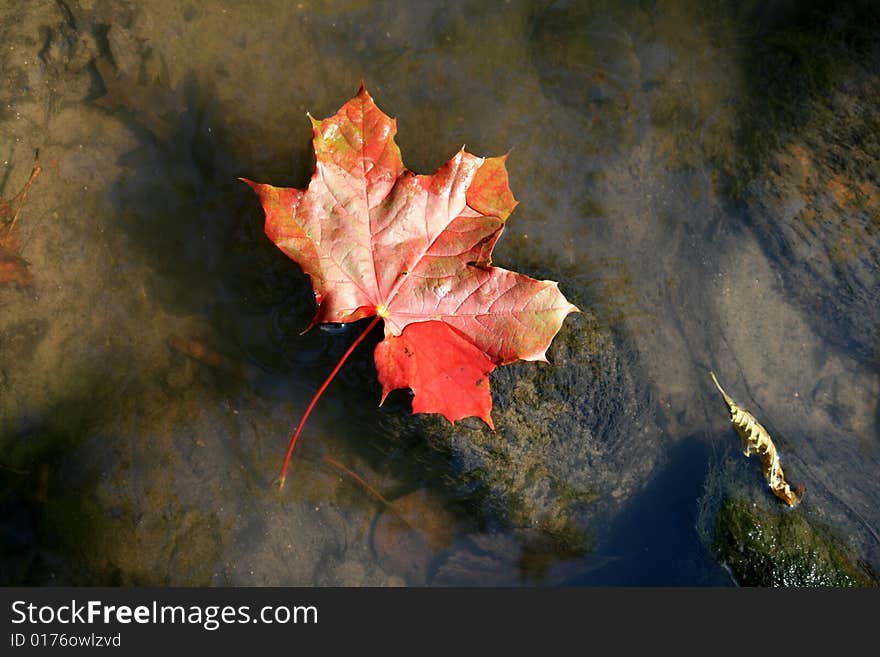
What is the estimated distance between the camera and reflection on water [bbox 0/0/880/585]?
230cm

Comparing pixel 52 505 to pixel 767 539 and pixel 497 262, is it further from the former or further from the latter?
pixel 767 539

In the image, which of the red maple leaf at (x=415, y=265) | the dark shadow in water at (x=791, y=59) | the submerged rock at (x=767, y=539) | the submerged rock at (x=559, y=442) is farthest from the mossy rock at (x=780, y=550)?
the dark shadow in water at (x=791, y=59)

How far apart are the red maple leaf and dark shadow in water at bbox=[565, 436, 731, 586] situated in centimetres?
75

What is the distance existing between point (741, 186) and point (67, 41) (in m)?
2.24

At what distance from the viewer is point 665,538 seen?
2393 millimetres

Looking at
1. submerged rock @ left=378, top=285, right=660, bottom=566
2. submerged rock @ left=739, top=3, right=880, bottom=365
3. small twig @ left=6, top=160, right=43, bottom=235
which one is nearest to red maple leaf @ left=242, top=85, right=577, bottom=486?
submerged rock @ left=378, top=285, right=660, bottom=566

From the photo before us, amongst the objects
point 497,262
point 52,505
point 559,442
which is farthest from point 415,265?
point 52,505

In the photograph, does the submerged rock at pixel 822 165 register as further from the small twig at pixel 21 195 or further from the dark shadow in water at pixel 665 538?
the small twig at pixel 21 195

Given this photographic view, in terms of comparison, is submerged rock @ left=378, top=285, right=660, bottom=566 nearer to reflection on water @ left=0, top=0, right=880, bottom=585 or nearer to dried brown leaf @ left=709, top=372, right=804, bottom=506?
reflection on water @ left=0, top=0, right=880, bottom=585

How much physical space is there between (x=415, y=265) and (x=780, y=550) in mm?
1539

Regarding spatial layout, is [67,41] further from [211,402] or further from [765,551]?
[765,551]

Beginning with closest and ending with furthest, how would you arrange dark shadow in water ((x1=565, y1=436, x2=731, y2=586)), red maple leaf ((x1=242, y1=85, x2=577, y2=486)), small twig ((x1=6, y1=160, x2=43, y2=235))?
red maple leaf ((x1=242, y1=85, x2=577, y2=486)), small twig ((x1=6, y1=160, x2=43, y2=235)), dark shadow in water ((x1=565, y1=436, x2=731, y2=586))

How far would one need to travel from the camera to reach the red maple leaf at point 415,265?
193 centimetres

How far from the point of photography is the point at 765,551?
2.37m
